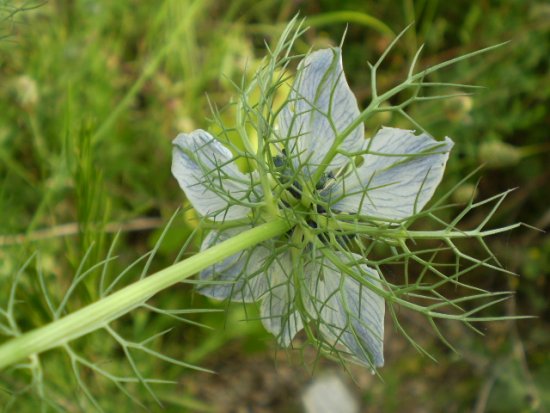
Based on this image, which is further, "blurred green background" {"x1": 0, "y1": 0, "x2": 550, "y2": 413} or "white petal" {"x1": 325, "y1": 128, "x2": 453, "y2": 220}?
"blurred green background" {"x1": 0, "y1": 0, "x2": 550, "y2": 413}

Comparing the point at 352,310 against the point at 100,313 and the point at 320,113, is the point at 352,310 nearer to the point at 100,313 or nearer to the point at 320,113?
the point at 320,113

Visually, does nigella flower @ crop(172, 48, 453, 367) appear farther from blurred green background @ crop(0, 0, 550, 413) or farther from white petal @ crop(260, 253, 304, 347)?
blurred green background @ crop(0, 0, 550, 413)

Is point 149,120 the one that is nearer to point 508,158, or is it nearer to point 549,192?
point 508,158

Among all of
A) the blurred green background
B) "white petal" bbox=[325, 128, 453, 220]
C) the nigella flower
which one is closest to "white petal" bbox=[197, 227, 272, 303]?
the nigella flower

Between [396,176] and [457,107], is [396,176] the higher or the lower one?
the higher one

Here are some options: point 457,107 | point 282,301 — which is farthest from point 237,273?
point 457,107

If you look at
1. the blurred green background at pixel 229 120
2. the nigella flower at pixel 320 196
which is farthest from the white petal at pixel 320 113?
the blurred green background at pixel 229 120

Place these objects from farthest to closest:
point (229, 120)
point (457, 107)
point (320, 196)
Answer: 1. point (229, 120)
2. point (457, 107)
3. point (320, 196)

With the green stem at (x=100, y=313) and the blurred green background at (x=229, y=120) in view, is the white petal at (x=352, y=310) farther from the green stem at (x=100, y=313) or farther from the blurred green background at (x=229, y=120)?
the blurred green background at (x=229, y=120)
